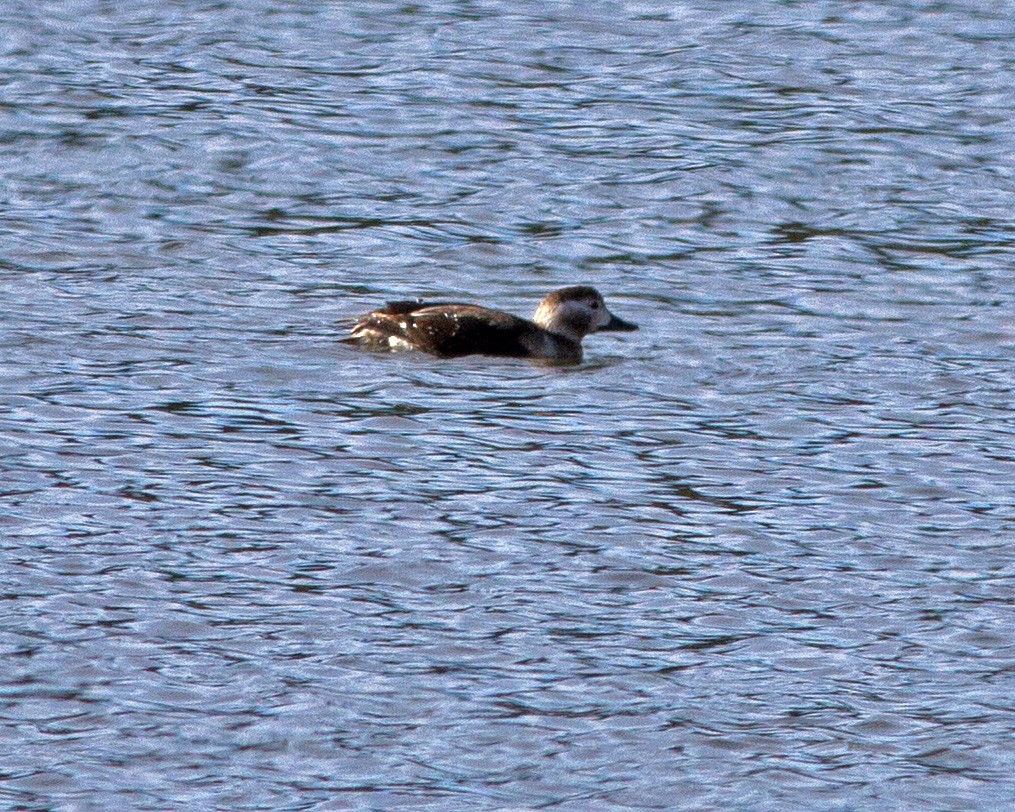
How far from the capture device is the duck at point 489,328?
41.4 ft

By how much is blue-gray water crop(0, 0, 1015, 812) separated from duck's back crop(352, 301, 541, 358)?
0.13 meters

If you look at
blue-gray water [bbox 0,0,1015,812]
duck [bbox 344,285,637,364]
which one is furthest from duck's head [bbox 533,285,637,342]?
blue-gray water [bbox 0,0,1015,812]

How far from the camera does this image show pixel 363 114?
1788cm

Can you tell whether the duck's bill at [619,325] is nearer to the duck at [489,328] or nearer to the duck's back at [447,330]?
the duck at [489,328]

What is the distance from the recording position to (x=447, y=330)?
1264 centimetres

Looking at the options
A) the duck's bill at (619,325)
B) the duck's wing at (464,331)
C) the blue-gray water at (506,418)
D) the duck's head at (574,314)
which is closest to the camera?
the blue-gray water at (506,418)

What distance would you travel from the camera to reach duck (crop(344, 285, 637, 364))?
497 inches

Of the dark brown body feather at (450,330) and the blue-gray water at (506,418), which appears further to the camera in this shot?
the dark brown body feather at (450,330)

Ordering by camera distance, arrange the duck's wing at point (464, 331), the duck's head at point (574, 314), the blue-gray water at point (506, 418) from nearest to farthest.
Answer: the blue-gray water at point (506, 418)
the duck's wing at point (464, 331)
the duck's head at point (574, 314)

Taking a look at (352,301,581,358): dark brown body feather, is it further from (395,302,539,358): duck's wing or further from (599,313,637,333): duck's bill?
(599,313,637,333): duck's bill

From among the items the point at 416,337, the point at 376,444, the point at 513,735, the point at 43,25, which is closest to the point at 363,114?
the point at 43,25

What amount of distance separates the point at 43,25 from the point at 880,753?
14.1 meters

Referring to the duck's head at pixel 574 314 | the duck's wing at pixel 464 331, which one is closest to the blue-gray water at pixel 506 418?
the duck's wing at pixel 464 331

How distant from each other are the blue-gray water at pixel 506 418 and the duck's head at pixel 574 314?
0.22m
